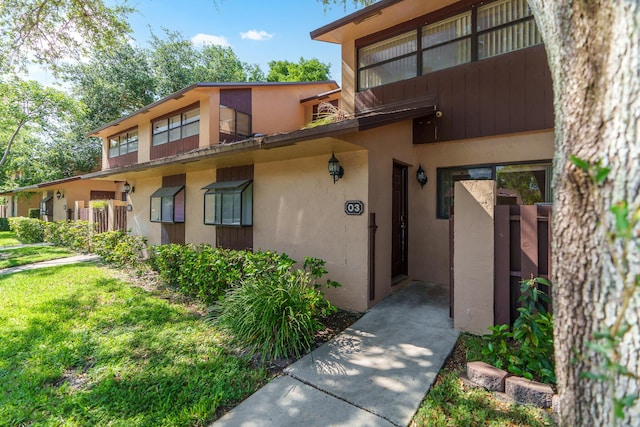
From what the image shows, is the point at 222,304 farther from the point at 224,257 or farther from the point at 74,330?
the point at 74,330

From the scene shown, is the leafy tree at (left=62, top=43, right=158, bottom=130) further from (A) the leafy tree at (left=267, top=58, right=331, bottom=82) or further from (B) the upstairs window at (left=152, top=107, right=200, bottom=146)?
(B) the upstairs window at (left=152, top=107, right=200, bottom=146)

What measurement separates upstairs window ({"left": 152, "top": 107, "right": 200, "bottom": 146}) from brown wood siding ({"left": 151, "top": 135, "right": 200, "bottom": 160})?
167 millimetres

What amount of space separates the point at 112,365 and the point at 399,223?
525 centimetres

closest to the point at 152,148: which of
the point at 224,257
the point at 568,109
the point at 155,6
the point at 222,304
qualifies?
the point at 155,6

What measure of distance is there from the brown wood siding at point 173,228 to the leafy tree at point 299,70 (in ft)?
61.4

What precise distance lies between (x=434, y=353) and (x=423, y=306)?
1.54 metres

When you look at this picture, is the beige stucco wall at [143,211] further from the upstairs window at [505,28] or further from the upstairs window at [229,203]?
the upstairs window at [505,28]

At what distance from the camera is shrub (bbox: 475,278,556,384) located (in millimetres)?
2814

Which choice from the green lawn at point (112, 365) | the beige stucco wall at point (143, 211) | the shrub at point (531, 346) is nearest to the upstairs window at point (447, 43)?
the shrub at point (531, 346)

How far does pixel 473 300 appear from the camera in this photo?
3.93 meters

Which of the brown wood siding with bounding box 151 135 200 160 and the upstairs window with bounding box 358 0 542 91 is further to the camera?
the brown wood siding with bounding box 151 135 200 160

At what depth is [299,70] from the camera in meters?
26.0

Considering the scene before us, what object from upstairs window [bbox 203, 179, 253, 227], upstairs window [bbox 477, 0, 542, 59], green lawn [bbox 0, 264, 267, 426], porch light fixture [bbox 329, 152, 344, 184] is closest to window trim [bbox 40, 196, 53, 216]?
green lawn [bbox 0, 264, 267, 426]

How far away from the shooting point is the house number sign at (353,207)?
4.95m
